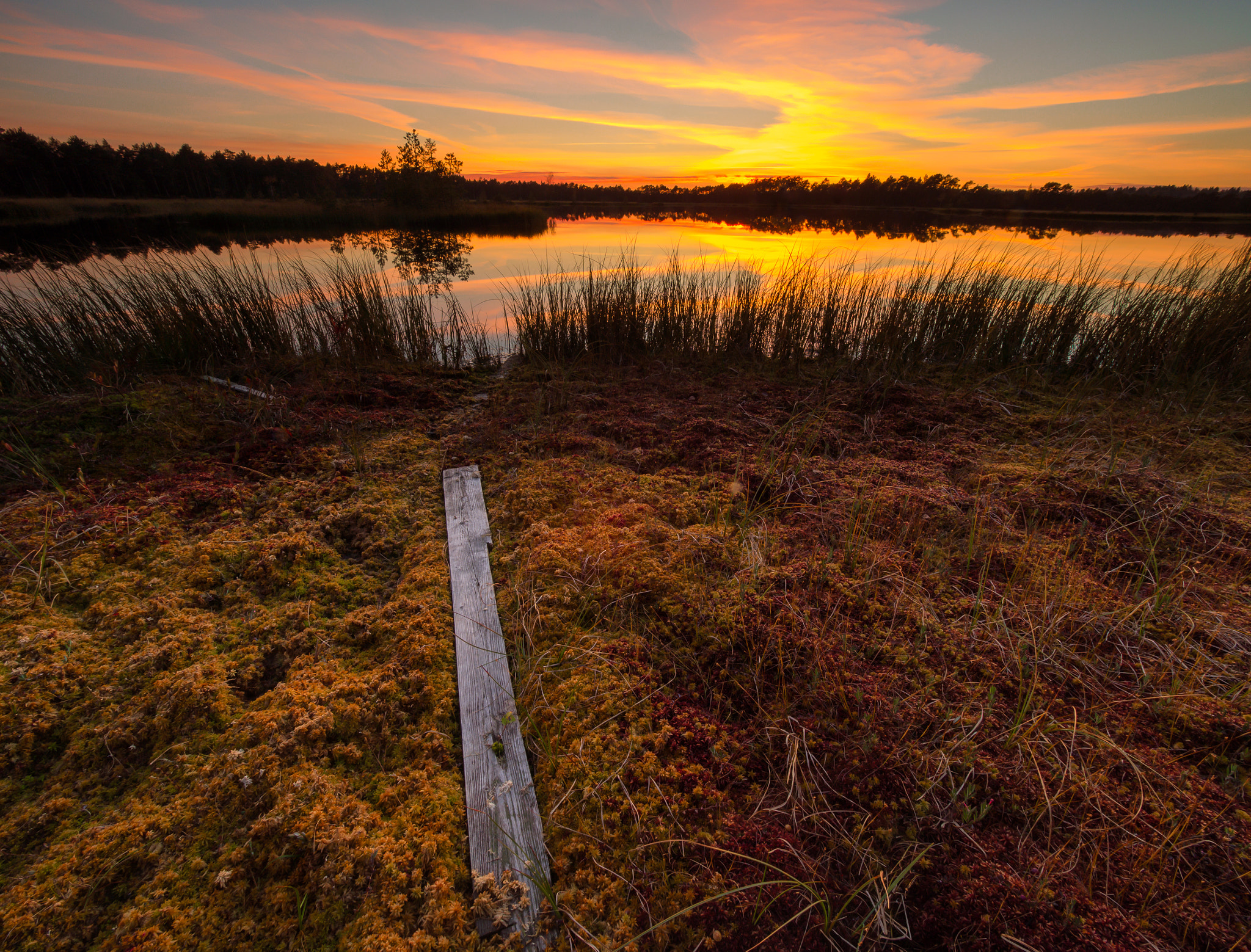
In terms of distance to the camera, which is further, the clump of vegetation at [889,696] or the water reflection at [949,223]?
the water reflection at [949,223]

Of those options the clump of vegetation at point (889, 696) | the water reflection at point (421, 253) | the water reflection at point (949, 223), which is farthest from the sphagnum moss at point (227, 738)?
the water reflection at point (949, 223)

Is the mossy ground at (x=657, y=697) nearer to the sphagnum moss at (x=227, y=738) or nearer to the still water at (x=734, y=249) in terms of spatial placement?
the sphagnum moss at (x=227, y=738)

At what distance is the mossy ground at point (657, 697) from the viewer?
1104mm

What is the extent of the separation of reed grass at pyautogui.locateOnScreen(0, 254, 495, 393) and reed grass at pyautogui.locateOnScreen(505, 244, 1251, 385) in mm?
1552

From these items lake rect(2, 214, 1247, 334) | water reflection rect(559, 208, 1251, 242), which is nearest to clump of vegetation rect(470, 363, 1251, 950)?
lake rect(2, 214, 1247, 334)

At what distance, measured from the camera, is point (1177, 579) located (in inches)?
79.5

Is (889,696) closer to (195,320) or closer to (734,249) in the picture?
(195,320)

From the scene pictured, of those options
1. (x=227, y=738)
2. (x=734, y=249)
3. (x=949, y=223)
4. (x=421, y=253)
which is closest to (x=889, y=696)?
(x=227, y=738)

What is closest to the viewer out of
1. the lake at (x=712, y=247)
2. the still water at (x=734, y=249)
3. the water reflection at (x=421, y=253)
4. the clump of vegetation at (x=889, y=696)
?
the clump of vegetation at (x=889, y=696)

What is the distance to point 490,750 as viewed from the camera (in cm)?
151

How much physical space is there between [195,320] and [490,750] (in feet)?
17.8

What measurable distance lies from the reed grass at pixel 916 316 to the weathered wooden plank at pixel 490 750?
3774 millimetres

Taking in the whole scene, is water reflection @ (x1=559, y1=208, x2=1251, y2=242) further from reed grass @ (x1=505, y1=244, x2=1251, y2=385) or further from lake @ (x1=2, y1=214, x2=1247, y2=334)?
reed grass @ (x1=505, y1=244, x2=1251, y2=385)

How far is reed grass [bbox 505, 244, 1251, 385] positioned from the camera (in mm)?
4488
